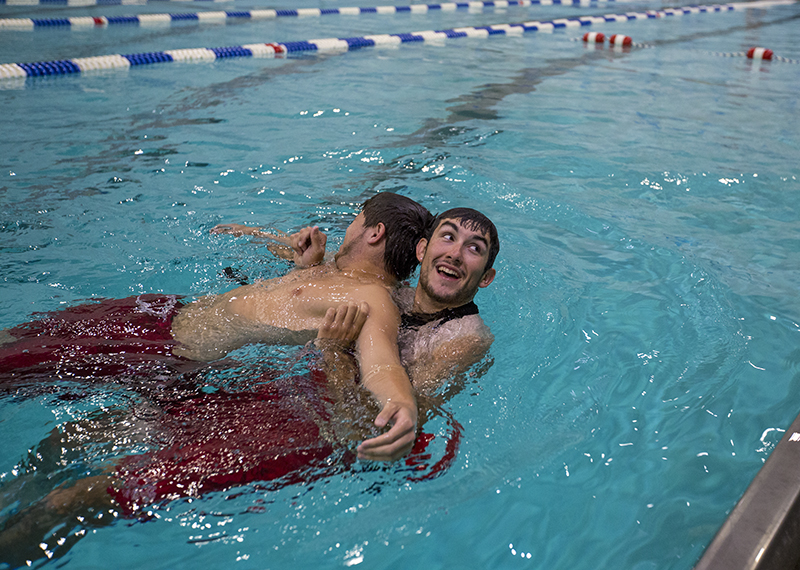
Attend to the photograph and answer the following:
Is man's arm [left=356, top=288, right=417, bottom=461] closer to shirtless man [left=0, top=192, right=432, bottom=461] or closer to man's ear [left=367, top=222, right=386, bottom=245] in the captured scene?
shirtless man [left=0, top=192, right=432, bottom=461]

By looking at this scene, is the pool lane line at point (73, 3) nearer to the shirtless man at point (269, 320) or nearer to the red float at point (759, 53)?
the red float at point (759, 53)

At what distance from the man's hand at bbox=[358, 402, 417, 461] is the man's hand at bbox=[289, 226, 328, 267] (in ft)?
4.34

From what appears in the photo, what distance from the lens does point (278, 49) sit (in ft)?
34.2

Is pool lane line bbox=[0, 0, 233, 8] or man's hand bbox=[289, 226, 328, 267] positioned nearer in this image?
man's hand bbox=[289, 226, 328, 267]

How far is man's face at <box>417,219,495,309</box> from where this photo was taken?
8.38 feet

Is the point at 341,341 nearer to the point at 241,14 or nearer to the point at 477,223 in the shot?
the point at 477,223

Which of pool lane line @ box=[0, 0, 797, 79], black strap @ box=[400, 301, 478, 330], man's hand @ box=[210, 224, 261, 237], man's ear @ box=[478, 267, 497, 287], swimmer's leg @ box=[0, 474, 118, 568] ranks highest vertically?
pool lane line @ box=[0, 0, 797, 79]

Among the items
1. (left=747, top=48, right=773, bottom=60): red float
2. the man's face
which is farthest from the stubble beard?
(left=747, top=48, right=773, bottom=60): red float

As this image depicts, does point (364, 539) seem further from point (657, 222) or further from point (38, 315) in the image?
point (657, 222)

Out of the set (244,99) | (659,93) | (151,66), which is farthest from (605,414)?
(151,66)

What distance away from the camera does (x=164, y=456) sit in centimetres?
196

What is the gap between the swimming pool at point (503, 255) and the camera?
2.02m

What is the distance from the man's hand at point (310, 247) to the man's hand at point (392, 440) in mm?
1324

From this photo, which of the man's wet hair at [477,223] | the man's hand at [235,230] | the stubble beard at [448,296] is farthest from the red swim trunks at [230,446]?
the man's hand at [235,230]
